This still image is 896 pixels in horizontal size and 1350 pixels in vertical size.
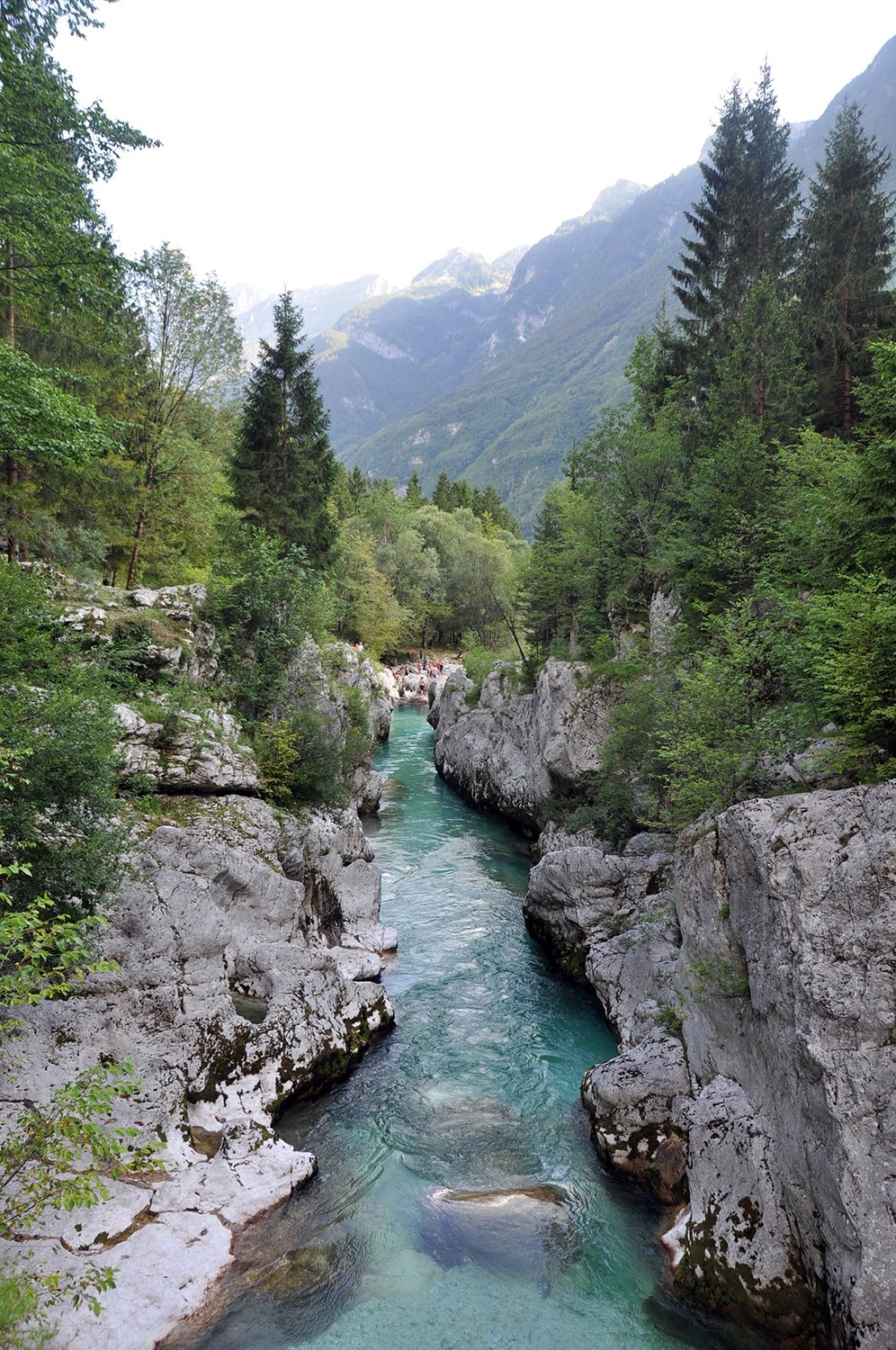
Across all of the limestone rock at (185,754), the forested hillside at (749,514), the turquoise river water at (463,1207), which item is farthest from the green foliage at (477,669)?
the limestone rock at (185,754)

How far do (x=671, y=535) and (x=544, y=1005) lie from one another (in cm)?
1599

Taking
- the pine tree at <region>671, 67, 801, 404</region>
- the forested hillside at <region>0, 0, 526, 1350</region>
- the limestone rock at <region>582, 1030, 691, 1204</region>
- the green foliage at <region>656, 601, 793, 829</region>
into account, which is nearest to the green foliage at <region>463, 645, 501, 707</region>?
the forested hillside at <region>0, 0, 526, 1350</region>

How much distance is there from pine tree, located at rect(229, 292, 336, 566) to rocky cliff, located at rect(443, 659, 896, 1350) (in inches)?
853

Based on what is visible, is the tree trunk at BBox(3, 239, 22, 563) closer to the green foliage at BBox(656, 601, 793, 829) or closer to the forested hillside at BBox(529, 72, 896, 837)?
the green foliage at BBox(656, 601, 793, 829)

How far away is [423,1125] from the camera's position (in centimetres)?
1153

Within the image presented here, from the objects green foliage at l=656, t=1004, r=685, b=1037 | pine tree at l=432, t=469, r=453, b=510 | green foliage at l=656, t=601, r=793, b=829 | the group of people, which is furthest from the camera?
pine tree at l=432, t=469, r=453, b=510

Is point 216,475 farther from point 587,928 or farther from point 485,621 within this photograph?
point 485,621

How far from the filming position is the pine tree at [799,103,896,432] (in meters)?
22.1

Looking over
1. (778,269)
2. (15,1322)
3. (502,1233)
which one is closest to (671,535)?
(778,269)

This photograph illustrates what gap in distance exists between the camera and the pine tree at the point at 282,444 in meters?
27.7

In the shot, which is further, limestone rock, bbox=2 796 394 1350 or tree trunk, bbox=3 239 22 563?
tree trunk, bbox=3 239 22 563

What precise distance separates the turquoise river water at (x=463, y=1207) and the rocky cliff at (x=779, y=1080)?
75 cm

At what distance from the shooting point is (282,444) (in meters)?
28.0

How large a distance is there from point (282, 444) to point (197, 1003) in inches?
902
